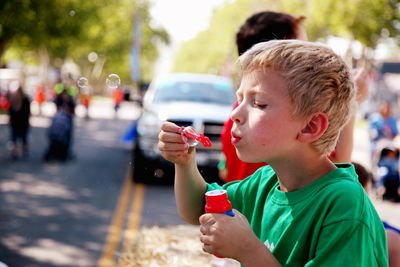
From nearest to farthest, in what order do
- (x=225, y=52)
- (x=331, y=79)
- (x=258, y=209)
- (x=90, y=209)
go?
1. (x=331, y=79)
2. (x=258, y=209)
3. (x=90, y=209)
4. (x=225, y=52)

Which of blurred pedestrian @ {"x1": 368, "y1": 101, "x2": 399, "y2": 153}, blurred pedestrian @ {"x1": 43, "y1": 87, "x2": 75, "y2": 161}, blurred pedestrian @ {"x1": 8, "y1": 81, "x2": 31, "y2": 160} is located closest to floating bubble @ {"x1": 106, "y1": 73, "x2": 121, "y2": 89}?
blurred pedestrian @ {"x1": 368, "y1": 101, "x2": 399, "y2": 153}

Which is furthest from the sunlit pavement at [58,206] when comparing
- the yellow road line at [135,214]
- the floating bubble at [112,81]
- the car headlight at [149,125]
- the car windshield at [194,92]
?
the floating bubble at [112,81]

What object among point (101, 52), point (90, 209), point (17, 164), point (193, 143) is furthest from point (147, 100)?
point (101, 52)

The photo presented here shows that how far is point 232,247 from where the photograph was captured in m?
1.44

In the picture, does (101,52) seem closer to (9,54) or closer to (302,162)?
(9,54)

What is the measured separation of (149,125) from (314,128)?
28.0 ft

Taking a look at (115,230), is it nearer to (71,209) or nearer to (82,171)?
(71,209)

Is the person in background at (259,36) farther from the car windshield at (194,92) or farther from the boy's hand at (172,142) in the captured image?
the car windshield at (194,92)

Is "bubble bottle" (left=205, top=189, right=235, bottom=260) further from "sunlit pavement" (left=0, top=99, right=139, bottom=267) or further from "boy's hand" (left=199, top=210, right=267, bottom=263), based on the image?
"sunlit pavement" (left=0, top=99, right=139, bottom=267)

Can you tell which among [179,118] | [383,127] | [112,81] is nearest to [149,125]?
[179,118]

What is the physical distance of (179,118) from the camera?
962cm

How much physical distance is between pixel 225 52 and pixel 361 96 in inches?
2403

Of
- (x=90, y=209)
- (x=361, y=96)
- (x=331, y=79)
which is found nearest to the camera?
(x=331, y=79)

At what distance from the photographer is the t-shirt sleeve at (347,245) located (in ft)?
4.52
